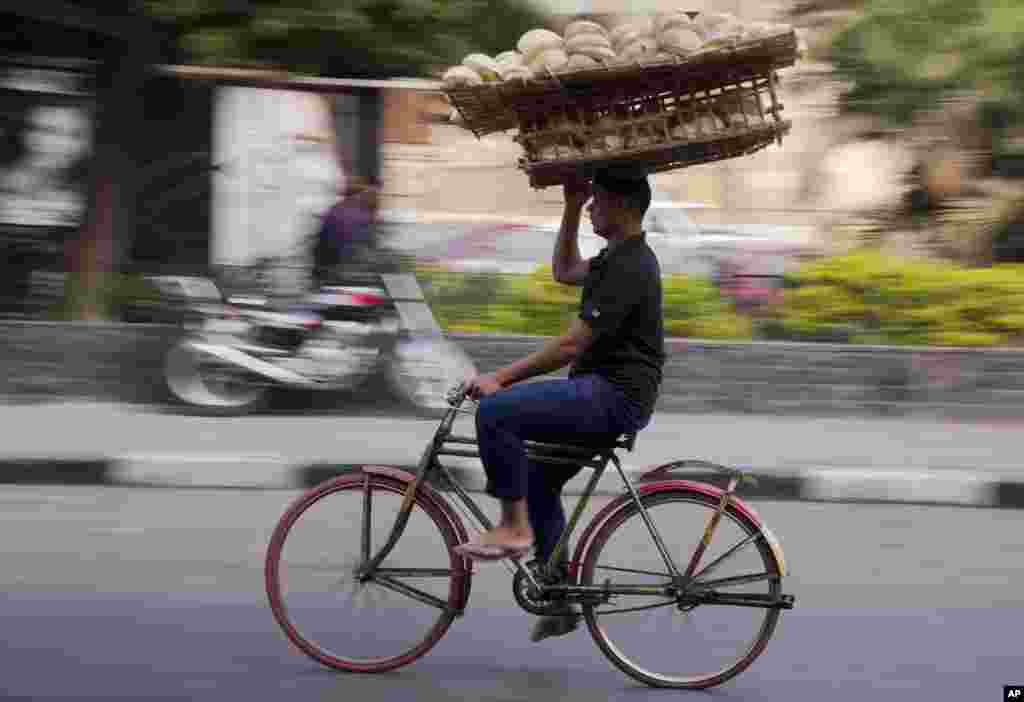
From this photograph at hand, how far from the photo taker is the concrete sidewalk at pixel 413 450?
341 inches

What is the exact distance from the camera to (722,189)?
12.2 metres

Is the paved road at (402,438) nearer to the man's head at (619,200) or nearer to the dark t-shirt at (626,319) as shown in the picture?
the dark t-shirt at (626,319)

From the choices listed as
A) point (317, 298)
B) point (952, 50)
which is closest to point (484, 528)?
point (317, 298)

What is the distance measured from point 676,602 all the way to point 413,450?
4.43 metres

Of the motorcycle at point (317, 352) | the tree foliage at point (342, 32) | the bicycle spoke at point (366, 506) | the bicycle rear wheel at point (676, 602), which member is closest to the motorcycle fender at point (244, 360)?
the motorcycle at point (317, 352)

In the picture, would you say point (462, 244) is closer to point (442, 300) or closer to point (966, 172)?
point (442, 300)

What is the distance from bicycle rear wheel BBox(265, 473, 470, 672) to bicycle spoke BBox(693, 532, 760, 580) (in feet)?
2.26

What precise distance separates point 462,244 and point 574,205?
6.32 metres

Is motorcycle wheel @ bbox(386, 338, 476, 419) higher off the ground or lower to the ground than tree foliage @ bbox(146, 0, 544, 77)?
lower

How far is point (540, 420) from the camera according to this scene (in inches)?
188

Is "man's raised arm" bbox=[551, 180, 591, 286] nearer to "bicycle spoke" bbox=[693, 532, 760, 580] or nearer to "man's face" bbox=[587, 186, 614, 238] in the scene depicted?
"man's face" bbox=[587, 186, 614, 238]

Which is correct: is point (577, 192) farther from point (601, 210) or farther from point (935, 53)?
point (935, 53)

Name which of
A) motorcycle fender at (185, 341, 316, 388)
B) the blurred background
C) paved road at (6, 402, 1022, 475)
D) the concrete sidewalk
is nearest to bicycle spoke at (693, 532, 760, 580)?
the concrete sidewalk

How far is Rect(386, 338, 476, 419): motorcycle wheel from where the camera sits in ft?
34.3
